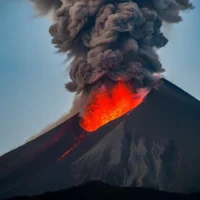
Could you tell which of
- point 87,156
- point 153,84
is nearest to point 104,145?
point 87,156

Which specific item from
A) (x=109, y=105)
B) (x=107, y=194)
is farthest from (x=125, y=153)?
(x=107, y=194)

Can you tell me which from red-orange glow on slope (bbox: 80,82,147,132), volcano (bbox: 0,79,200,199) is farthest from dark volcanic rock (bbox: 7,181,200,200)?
red-orange glow on slope (bbox: 80,82,147,132)

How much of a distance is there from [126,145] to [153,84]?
4.89 meters

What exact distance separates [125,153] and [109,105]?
171 inches

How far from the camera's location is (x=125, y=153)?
2184 centimetres

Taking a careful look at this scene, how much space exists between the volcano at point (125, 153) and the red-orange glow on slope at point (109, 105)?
562 mm

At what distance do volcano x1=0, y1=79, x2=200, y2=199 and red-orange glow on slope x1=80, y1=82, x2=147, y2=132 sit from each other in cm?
56

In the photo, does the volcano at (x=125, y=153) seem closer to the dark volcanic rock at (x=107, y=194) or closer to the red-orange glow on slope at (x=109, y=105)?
the red-orange glow on slope at (x=109, y=105)

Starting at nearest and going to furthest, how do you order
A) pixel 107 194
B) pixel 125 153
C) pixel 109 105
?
pixel 107 194
pixel 125 153
pixel 109 105

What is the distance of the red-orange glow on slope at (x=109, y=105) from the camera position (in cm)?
2502

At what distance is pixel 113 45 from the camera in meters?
25.4

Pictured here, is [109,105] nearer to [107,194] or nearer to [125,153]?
[125,153]

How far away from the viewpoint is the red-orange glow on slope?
985 inches

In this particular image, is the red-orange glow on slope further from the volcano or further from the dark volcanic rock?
the dark volcanic rock
